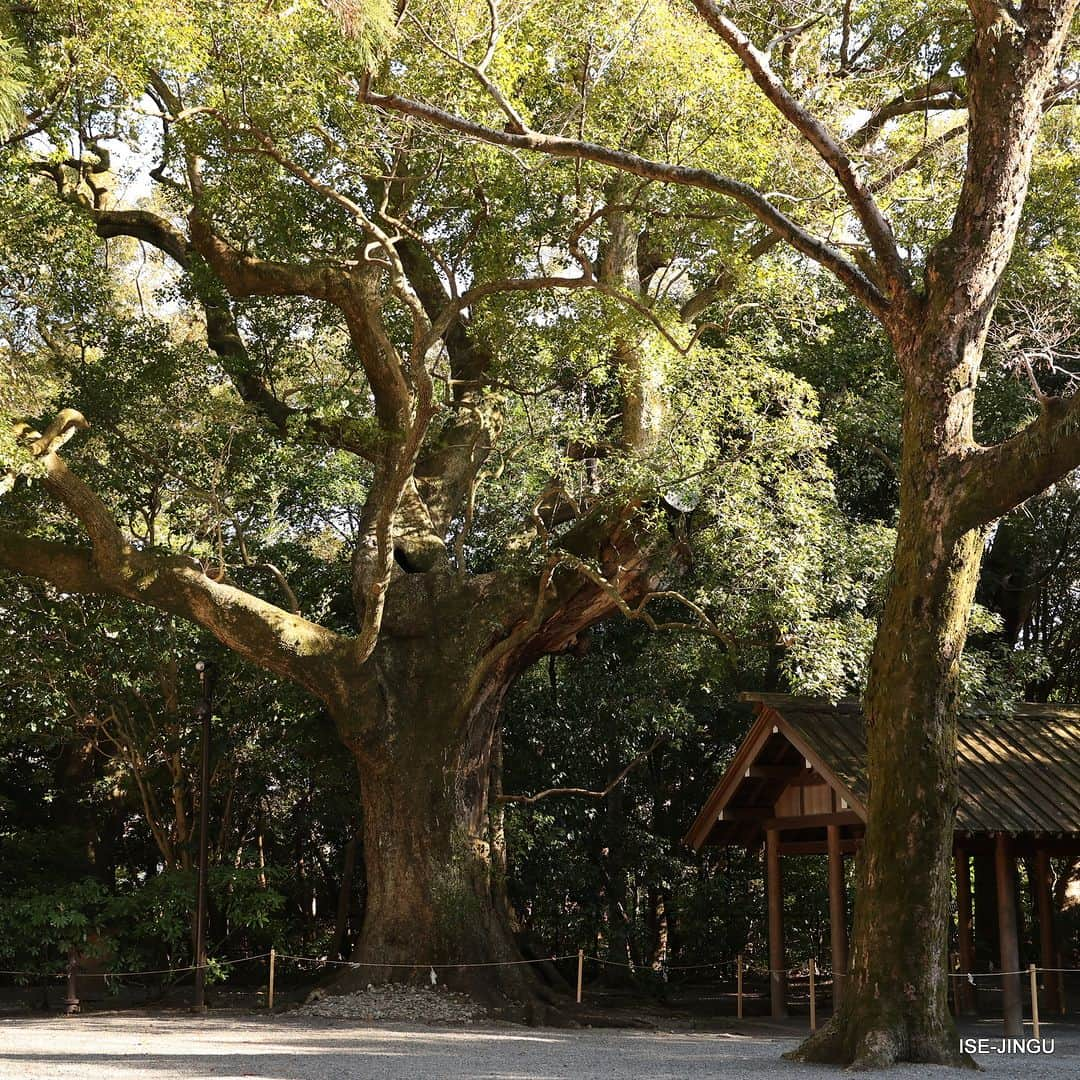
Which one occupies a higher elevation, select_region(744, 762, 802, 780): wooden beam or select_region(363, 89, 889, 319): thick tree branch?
select_region(363, 89, 889, 319): thick tree branch

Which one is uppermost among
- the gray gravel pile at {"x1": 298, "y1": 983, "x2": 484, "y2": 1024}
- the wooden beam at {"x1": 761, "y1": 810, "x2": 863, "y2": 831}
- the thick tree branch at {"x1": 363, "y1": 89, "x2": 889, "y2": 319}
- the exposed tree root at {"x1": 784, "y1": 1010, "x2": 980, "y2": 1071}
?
the thick tree branch at {"x1": 363, "y1": 89, "x2": 889, "y2": 319}

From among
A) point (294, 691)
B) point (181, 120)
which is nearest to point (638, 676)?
point (294, 691)

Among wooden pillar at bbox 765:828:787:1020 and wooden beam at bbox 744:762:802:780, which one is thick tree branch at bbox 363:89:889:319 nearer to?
wooden beam at bbox 744:762:802:780

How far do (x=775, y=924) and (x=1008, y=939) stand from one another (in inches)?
107

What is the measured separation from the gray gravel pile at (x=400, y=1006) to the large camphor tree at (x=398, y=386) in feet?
1.00

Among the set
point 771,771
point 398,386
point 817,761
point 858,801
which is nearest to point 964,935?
point 771,771

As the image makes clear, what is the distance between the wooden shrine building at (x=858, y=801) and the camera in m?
11.5

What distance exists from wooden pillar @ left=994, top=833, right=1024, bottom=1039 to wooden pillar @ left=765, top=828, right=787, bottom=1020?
2.42m

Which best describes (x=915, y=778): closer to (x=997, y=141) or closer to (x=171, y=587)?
(x=997, y=141)

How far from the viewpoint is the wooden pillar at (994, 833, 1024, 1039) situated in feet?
37.1

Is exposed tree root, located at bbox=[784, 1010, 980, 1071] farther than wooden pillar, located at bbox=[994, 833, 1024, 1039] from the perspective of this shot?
No

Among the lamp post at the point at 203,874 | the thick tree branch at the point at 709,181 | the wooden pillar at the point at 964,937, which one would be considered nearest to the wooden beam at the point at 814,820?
the wooden pillar at the point at 964,937

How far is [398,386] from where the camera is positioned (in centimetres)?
1306

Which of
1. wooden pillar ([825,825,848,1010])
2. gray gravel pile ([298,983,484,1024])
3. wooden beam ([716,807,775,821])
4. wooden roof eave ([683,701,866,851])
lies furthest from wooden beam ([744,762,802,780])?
gray gravel pile ([298,983,484,1024])
